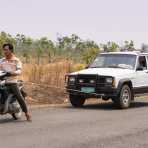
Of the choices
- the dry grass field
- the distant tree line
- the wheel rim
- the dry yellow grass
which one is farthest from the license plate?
the distant tree line

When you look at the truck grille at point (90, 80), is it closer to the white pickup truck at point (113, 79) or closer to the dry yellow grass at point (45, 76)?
the white pickup truck at point (113, 79)

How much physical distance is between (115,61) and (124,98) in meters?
1.58

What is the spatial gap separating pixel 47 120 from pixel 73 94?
4757 millimetres

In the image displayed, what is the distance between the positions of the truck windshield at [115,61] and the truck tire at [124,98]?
914mm

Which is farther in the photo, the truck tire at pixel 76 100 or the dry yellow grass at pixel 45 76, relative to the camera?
the dry yellow grass at pixel 45 76

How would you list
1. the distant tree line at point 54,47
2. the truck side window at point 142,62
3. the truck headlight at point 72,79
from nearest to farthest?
1. the truck headlight at point 72,79
2. the truck side window at point 142,62
3. the distant tree line at point 54,47

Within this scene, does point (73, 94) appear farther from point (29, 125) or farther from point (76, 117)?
point (29, 125)

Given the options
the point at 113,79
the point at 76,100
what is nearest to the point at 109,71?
the point at 113,79

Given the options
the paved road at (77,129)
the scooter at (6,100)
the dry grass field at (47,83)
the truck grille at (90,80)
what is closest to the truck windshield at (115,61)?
the truck grille at (90,80)

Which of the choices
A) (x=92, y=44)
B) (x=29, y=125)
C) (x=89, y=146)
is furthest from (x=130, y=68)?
(x=92, y=44)

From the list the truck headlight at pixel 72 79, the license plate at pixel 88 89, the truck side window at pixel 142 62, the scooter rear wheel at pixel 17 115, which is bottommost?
the scooter rear wheel at pixel 17 115

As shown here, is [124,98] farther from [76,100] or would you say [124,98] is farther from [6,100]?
[6,100]

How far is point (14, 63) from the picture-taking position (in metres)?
14.1

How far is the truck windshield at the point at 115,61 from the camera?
66.4ft
